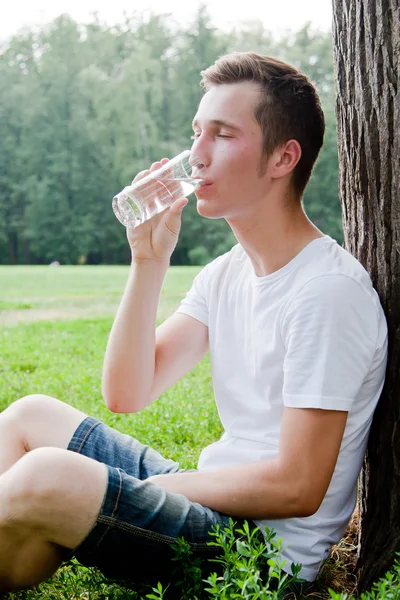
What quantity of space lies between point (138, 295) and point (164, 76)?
3488 centimetres

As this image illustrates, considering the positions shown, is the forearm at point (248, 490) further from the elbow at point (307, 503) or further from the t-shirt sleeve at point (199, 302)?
the t-shirt sleeve at point (199, 302)

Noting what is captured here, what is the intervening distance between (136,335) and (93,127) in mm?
33853

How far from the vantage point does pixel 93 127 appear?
3531 cm

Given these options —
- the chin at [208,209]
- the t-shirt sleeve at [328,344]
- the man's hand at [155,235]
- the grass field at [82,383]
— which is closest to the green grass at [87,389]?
the grass field at [82,383]

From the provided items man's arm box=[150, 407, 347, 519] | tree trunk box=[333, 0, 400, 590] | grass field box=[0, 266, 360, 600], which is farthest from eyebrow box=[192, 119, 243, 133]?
grass field box=[0, 266, 360, 600]

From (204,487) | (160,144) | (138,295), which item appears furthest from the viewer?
(160,144)

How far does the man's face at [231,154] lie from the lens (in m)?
2.39

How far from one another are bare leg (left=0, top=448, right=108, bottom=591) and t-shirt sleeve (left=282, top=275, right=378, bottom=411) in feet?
1.81

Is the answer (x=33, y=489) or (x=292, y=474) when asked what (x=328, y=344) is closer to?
(x=292, y=474)

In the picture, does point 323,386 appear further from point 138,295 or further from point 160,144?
point 160,144

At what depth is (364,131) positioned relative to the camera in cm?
249

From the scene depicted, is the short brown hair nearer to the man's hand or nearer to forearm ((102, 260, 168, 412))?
the man's hand

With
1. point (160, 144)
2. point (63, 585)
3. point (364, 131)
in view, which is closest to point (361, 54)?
point (364, 131)

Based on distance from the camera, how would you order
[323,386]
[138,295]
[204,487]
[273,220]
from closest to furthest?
[323,386], [204,487], [273,220], [138,295]
